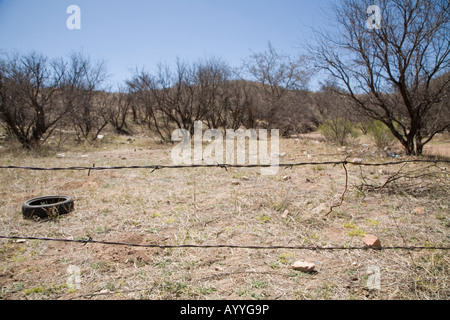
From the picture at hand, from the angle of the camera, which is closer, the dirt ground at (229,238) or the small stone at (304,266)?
the dirt ground at (229,238)

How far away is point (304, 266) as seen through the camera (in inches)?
98.3

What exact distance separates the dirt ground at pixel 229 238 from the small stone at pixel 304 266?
64mm

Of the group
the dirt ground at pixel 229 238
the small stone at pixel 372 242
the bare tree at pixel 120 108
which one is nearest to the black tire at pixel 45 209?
the dirt ground at pixel 229 238

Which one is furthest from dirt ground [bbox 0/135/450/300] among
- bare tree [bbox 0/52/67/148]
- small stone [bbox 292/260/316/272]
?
bare tree [bbox 0/52/67/148]

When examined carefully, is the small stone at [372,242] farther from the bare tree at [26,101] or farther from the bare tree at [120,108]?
the bare tree at [120,108]

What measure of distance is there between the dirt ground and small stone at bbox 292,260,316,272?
2.5 inches

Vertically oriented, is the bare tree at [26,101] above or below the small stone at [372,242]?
above

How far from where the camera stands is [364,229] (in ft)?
11.0

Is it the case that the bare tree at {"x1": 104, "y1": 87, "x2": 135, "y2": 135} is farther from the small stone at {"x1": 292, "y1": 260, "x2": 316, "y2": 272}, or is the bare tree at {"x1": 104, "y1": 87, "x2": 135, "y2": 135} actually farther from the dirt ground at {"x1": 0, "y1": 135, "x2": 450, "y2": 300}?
the small stone at {"x1": 292, "y1": 260, "x2": 316, "y2": 272}

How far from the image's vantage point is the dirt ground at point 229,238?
7.63 feet

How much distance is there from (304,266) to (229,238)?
1015 mm
